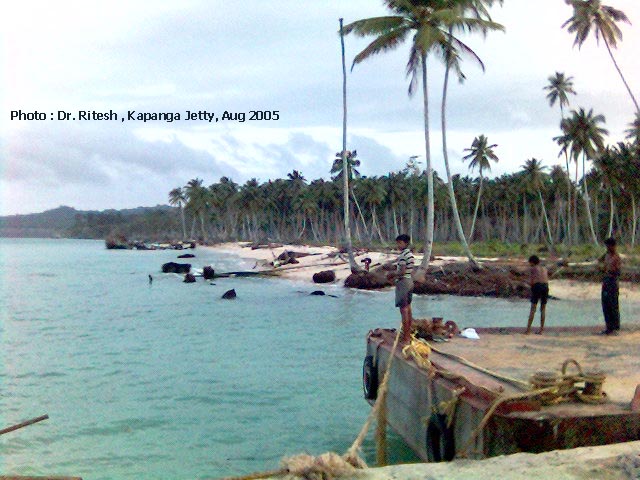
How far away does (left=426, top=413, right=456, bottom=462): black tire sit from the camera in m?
7.32

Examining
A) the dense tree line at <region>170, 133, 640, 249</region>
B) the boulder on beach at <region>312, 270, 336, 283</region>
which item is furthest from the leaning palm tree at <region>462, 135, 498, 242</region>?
the boulder on beach at <region>312, 270, 336, 283</region>

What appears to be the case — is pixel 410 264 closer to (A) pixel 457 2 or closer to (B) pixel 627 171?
(A) pixel 457 2

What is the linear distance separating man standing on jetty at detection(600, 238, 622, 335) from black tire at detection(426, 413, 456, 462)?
5320mm

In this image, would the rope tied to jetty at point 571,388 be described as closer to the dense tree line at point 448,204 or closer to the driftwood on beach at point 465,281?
the driftwood on beach at point 465,281

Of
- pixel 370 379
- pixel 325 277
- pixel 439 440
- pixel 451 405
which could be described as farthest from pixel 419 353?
pixel 325 277

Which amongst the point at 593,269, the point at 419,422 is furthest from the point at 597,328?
the point at 593,269

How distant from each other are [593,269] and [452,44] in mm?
13580

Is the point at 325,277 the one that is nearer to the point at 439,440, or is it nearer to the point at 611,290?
the point at 611,290

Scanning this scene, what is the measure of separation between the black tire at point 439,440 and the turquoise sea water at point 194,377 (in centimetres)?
227

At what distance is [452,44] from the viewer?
3288 cm

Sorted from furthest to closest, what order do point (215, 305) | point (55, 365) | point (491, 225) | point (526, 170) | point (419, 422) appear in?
point (491, 225), point (526, 170), point (215, 305), point (55, 365), point (419, 422)

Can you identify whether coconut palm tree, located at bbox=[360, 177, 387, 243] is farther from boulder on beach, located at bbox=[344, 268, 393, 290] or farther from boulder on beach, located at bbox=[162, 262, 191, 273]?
boulder on beach, located at bbox=[344, 268, 393, 290]

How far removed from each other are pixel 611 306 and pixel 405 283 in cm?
397

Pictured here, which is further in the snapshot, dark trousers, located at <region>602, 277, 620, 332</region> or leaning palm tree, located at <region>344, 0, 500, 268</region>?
leaning palm tree, located at <region>344, 0, 500, 268</region>
